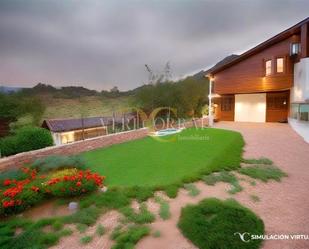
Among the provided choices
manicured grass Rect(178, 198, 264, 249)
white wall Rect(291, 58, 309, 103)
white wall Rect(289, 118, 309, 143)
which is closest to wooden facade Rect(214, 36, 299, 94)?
white wall Rect(291, 58, 309, 103)

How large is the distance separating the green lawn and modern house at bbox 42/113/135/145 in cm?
396

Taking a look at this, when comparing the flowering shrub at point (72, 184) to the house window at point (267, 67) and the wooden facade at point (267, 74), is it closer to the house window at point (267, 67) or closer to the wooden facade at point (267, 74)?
the wooden facade at point (267, 74)

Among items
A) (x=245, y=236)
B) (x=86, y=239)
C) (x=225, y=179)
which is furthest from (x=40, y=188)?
(x=225, y=179)

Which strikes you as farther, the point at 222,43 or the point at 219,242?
the point at 222,43

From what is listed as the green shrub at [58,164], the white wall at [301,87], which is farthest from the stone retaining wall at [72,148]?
the white wall at [301,87]

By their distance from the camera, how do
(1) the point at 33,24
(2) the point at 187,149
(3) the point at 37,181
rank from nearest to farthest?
(3) the point at 37,181 → (2) the point at 187,149 → (1) the point at 33,24

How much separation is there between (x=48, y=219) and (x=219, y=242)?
314 cm

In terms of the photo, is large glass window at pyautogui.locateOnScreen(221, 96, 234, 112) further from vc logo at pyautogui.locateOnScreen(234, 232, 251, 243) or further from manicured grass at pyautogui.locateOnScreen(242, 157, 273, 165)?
vc logo at pyautogui.locateOnScreen(234, 232, 251, 243)

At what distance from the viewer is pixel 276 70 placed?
15.0 meters

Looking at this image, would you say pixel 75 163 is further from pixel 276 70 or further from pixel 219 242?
pixel 276 70

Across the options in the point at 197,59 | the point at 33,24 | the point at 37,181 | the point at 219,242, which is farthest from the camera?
the point at 197,59

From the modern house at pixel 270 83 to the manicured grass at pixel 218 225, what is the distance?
28.8ft

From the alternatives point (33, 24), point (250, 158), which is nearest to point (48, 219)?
point (250, 158)

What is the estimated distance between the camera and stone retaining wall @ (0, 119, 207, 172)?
6398 mm
